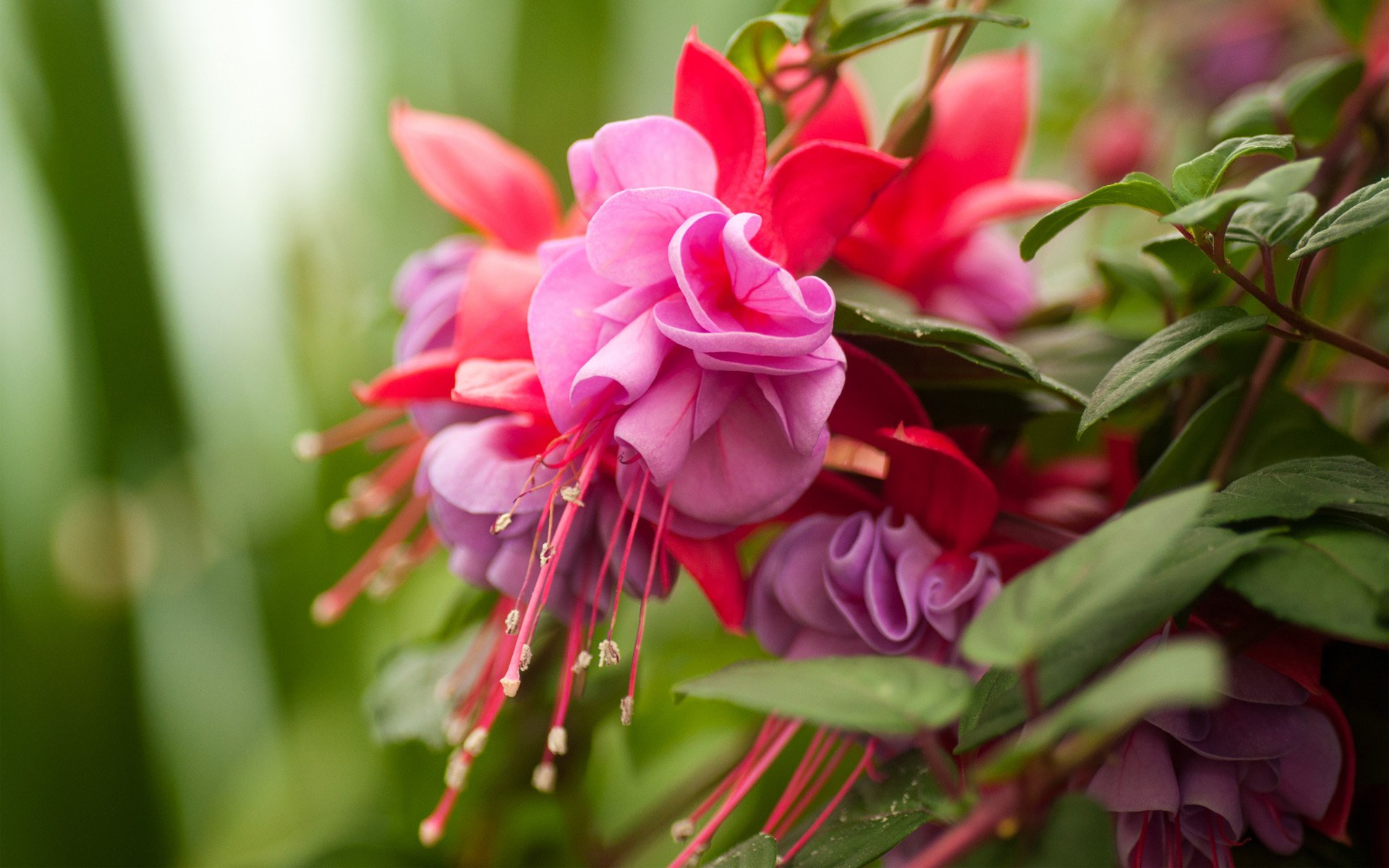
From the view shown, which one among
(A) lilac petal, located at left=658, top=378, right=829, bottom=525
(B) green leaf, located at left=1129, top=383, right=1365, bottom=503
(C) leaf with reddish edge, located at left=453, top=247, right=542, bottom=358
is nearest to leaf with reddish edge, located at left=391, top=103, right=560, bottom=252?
(C) leaf with reddish edge, located at left=453, top=247, right=542, bottom=358

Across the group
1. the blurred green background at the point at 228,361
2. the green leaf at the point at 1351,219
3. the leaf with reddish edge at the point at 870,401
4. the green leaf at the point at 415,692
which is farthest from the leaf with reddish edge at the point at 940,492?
the blurred green background at the point at 228,361

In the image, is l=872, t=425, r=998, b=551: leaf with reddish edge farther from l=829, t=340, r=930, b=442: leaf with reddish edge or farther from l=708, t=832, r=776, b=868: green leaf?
l=708, t=832, r=776, b=868: green leaf

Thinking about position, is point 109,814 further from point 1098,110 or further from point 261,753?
point 1098,110

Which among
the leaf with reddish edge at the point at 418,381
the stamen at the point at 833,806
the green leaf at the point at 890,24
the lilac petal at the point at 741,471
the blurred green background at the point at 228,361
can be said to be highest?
the green leaf at the point at 890,24

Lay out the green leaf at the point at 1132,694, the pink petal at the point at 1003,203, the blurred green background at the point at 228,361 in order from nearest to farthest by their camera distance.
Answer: the green leaf at the point at 1132,694 → the pink petal at the point at 1003,203 → the blurred green background at the point at 228,361

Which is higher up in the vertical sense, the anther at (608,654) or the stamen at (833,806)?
the anther at (608,654)

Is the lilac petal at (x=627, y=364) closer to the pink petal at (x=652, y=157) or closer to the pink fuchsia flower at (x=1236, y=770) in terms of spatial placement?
the pink petal at (x=652, y=157)

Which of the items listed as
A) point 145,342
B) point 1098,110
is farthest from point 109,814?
point 1098,110
